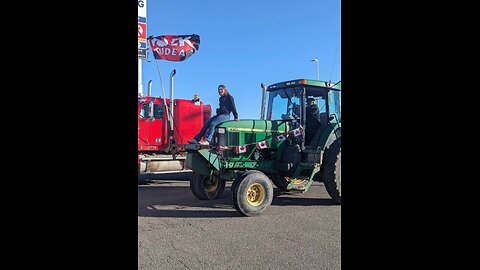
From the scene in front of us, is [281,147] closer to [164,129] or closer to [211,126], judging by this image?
[211,126]

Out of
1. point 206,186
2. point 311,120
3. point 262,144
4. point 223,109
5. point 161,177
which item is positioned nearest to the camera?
point 262,144

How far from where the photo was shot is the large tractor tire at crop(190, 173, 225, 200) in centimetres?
669

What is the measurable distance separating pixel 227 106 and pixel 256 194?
2.39 meters

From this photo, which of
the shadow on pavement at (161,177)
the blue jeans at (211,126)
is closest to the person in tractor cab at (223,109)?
the blue jeans at (211,126)

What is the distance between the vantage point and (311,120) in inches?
261

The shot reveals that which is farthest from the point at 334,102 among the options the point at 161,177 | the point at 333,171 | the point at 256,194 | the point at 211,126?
the point at 161,177

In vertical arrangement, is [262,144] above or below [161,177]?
above

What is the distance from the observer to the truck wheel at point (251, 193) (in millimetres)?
5172

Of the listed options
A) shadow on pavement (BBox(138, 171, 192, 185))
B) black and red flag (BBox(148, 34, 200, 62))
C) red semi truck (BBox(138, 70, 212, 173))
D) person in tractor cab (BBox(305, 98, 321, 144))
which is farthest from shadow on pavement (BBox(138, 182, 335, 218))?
black and red flag (BBox(148, 34, 200, 62))

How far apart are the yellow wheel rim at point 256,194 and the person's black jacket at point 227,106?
210 cm

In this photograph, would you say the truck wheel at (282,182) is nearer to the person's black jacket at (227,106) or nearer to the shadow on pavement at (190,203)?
the shadow on pavement at (190,203)

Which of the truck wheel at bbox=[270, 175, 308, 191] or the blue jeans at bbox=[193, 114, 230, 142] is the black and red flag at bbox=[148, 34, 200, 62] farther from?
the truck wheel at bbox=[270, 175, 308, 191]
